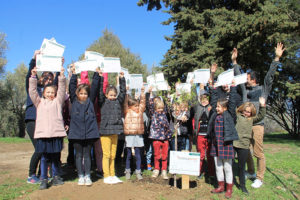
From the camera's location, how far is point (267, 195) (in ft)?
15.0

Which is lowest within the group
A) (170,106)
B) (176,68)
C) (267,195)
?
(267,195)

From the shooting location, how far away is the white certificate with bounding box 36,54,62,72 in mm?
4482

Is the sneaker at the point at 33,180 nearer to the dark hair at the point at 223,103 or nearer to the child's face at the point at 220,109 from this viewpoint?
the child's face at the point at 220,109

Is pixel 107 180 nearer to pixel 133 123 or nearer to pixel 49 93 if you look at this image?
pixel 133 123

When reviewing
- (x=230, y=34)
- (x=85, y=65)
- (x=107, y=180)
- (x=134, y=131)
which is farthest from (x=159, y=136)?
(x=230, y=34)

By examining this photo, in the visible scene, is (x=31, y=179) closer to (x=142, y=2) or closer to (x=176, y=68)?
(x=176, y=68)

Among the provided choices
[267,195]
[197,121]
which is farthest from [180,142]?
[267,195]

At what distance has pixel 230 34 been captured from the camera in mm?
12578

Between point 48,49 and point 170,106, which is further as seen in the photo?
point 170,106

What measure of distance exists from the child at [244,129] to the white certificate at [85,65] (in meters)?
3.11

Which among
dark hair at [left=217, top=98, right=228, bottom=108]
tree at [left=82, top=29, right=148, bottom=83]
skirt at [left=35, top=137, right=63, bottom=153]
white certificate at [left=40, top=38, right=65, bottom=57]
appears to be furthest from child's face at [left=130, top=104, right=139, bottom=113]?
tree at [left=82, top=29, right=148, bottom=83]

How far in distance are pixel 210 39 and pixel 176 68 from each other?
99.4 inches

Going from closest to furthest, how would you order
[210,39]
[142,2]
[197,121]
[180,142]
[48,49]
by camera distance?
[48,49] < [197,121] < [180,142] < [210,39] < [142,2]

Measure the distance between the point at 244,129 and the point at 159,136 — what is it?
181 centimetres
